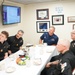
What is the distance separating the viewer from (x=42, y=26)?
5699 mm

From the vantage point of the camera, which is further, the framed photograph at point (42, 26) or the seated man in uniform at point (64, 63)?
the framed photograph at point (42, 26)

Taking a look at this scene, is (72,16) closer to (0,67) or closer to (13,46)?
(13,46)

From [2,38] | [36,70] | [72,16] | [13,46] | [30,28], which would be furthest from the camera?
[30,28]

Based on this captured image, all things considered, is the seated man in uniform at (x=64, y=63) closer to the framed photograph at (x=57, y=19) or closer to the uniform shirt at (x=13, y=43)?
the uniform shirt at (x=13, y=43)

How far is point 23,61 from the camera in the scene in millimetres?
2447

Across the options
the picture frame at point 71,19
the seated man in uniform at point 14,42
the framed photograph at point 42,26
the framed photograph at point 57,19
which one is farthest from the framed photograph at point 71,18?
the seated man in uniform at point 14,42

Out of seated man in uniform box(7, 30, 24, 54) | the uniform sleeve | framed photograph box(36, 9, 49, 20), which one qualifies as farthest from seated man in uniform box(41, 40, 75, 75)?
framed photograph box(36, 9, 49, 20)

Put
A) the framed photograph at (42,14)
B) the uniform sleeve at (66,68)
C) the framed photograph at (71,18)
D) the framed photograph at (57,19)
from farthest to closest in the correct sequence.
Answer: the framed photograph at (42,14) < the framed photograph at (57,19) < the framed photograph at (71,18) < the uniform sleeve at (66,68)

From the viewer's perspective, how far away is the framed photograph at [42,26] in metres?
5.64

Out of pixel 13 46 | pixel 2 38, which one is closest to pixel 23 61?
pixel 2 38

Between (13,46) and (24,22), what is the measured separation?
1858 millimetres

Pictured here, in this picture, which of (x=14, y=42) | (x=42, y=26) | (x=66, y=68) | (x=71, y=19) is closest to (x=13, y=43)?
(x=14, y=42)

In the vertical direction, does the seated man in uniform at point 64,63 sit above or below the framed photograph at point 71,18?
below

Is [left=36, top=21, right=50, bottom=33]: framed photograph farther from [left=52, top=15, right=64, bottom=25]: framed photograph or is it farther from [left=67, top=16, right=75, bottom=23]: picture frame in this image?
[left=67, top=16, right=75, bottom=23]: picture frame
